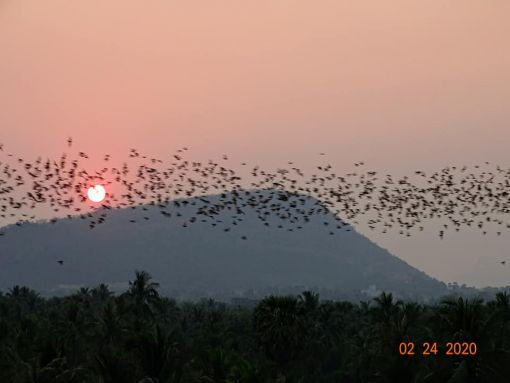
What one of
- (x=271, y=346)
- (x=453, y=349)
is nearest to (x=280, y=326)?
(x=271, y=346)

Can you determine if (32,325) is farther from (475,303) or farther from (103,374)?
(475,303)

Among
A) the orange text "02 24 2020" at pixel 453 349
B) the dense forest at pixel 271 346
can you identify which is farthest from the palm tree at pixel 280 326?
the orange text "02 24 2020" at pixel 453 349

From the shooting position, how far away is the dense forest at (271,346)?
43375mm

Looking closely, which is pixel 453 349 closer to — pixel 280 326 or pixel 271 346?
pixel 280 326

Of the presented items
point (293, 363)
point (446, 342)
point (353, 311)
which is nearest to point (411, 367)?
point (446, 342)

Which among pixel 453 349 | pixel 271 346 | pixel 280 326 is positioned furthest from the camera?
pixel 271 346

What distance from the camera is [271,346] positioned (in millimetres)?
73875

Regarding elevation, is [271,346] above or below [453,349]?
below

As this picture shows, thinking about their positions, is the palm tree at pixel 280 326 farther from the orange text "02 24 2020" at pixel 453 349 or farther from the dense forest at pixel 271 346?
the orange text "02 24 2020" at pixel 453 349

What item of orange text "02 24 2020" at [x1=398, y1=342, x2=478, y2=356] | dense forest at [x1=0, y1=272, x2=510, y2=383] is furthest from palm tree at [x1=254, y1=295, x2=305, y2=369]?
orange text "02 24 2020" at [x1=398, y1=342, x2=478, y2=356]

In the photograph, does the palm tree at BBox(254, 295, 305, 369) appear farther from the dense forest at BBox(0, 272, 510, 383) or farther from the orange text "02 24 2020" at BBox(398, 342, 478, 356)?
the orange text "02 24 2020" at BBox(398, 342, 478, 356)

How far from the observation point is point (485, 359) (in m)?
45.6

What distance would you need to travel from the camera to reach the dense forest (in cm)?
4338

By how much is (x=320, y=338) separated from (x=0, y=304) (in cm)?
5616
